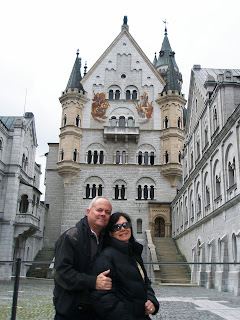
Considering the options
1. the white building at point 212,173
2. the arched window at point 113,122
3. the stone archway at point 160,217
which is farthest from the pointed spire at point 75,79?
the stone archway at point 160,217

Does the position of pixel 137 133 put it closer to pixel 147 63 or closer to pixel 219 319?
pixel 147 63

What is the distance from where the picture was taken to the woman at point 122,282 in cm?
400

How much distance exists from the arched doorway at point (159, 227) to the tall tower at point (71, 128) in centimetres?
1150

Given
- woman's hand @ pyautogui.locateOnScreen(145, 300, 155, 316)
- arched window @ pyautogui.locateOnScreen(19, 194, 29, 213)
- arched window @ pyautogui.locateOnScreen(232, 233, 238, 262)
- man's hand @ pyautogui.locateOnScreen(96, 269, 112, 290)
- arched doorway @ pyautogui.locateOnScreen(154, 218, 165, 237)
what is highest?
arched window @ pyautogui.locateOnScreen(19, 194, 29, 213)

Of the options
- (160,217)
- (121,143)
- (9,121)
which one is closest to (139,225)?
(160,217)

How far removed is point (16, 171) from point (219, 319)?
97.3 feet

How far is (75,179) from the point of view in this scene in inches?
1660

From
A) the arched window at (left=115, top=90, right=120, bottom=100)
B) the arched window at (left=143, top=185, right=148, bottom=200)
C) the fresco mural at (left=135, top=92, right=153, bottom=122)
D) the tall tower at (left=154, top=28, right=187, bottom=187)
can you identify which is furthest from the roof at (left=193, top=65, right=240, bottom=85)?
the arched window at (left=143, top=185, right=148, bottom=200)

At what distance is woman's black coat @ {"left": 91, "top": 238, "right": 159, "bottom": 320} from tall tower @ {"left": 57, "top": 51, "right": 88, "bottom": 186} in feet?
124

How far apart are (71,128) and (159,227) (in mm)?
16226

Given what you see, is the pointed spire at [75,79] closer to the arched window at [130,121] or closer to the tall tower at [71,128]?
the tall tower at [71,128]

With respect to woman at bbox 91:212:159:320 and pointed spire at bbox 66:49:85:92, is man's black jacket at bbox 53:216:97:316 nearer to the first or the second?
woman at bbox 91:212:159:320

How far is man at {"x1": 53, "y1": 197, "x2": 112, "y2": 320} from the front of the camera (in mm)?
4066

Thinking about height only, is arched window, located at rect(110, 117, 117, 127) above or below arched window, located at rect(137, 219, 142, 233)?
above
